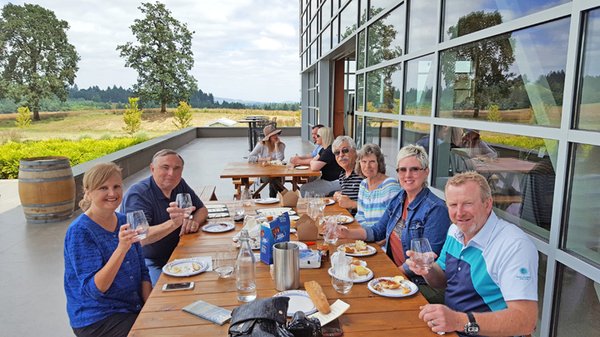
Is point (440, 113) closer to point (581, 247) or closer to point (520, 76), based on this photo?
point (520, 76)

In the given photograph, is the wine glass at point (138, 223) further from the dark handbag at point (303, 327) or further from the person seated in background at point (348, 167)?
the person seated in background at point (348, 167)

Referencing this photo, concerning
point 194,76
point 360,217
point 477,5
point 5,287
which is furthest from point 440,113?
point 194,76

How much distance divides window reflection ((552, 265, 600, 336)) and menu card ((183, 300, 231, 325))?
1616 mm

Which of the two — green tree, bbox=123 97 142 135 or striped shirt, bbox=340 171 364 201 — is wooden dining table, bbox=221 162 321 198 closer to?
striped shirt, bbox=340 171 364 201

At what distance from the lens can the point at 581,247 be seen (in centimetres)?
185

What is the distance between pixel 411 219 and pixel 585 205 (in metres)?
0.85

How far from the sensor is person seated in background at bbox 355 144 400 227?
9.70 ft

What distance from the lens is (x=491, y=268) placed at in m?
1.58

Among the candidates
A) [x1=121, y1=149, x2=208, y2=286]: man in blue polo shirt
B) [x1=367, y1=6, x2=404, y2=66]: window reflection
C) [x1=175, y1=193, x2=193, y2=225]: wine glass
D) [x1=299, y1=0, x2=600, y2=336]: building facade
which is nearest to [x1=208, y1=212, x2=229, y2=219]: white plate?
[x1=121, y1=149, x2=208, y2=286]: man in blue polo shirt

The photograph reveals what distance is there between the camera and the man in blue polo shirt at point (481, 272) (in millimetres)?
1420

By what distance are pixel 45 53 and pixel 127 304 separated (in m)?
33.3

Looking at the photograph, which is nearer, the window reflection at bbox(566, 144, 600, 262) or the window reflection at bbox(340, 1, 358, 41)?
the window reflection at bbox(566, 144, 600, 262)

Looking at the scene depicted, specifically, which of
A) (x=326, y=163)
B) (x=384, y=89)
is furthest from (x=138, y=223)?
(x=384, y=89)

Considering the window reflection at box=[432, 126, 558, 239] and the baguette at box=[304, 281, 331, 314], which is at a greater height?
the window reflection at box=[432, 126, 558, 239]
